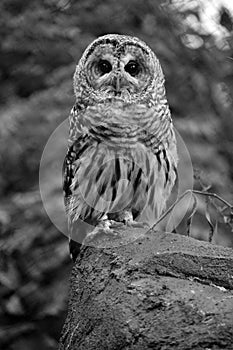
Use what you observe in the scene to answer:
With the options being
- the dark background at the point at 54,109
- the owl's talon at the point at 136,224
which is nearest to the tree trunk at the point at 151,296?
the owl's talon at the point at 136,224

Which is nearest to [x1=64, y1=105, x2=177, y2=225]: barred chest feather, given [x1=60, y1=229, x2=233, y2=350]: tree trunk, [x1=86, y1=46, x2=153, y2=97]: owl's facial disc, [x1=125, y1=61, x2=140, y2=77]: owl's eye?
[x1=86, y1=46, x2=153, y2=97]: owl's facial disc

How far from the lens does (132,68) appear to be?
4371mm

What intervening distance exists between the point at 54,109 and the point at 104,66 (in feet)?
2.20

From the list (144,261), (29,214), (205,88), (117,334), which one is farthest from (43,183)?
(117,334)

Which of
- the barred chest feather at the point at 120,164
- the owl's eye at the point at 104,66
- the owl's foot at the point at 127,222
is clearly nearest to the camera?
the owl's foot at the point at 127,222

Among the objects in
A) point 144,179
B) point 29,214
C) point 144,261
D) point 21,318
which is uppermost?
point 144,261

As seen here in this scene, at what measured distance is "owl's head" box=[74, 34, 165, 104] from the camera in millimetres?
4246

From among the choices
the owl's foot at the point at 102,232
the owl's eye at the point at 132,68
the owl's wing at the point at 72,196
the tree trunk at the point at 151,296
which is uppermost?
the owl's eye at the point at 132,68

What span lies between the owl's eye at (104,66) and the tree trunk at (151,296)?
1.10 m

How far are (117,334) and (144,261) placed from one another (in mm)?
365

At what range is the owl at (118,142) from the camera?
13.4 feet

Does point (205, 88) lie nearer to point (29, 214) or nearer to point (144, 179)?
point (144, 179)

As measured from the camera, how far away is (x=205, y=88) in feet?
15.4

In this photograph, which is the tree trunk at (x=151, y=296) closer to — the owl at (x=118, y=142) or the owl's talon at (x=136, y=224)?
the owl's talon at (x=136, y=224)
